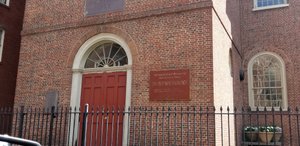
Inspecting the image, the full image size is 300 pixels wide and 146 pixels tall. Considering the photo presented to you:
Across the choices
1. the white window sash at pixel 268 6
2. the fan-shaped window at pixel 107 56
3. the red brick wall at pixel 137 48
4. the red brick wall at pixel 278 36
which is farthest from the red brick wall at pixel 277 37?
the fan-shaped window at pixel 107 56

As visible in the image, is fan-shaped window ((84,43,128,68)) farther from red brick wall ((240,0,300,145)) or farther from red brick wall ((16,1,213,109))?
A: red brick wall ((240,0,300,145))

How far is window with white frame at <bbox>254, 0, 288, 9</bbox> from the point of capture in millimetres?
15417

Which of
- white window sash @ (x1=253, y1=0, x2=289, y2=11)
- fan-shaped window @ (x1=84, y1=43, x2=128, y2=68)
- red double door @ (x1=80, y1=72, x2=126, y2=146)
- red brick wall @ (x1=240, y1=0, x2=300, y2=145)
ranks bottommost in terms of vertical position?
red double door @ (x1=80, y1=72, x2=126, y2=146)

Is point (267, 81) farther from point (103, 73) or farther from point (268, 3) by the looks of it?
point (103, 73)

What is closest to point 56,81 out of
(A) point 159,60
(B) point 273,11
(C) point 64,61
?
(C) point 64,61

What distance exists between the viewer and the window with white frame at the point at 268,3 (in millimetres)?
15417

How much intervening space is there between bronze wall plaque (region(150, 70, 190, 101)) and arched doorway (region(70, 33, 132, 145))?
1.00 m

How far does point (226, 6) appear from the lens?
1247 centimetres

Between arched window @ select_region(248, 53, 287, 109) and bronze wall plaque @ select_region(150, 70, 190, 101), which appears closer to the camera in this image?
bronze wall plaque @ select_region(150, 70, 190, 101)

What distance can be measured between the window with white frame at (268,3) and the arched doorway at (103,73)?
8.95m

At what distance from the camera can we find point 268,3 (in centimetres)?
1587

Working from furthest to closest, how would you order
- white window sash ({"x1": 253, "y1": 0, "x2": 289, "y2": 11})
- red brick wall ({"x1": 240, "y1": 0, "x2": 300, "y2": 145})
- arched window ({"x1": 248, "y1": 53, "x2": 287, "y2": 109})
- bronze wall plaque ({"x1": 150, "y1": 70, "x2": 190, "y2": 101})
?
white window sash ({"x1": 253, "y1": 0, "x2": 289, "y2": 11}) < arched window ({"x1": 248, "y1": 53, "x2": 287, "y2": 109}) < red brick wall ({"x1": 240, "y1": 0, "x2": 300, "y2": 145}) < bronze wall plaque ({"x1": 150, "y1": 70, "x2": 190, "y2": 101})

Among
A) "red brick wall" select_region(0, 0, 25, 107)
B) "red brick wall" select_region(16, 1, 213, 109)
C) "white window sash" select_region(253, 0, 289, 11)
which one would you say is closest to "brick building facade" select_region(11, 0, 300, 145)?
"red brick wall" select_region(16, 1, 213, 109)

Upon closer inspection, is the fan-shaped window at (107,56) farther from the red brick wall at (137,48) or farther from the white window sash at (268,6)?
the white window sash at (268,6)
